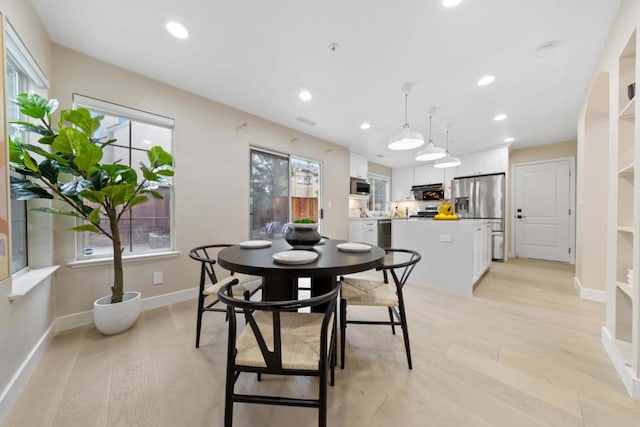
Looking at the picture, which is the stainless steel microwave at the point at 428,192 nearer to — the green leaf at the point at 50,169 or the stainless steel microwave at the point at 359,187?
the stainless steel microwave at the point at 359,187

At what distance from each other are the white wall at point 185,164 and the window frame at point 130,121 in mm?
48

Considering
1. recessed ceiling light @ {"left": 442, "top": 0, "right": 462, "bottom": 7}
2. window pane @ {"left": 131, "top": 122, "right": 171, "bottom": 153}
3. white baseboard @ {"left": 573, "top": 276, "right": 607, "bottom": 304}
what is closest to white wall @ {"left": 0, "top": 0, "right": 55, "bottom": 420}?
window pane @ {"left": 131, "top": 122, "right": 171, "bottom": 153}

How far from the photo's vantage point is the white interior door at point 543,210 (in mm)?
4648

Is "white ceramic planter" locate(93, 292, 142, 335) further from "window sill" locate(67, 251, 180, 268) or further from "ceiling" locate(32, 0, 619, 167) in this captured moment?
"ceiling" locate(32, 0, 619, 167)

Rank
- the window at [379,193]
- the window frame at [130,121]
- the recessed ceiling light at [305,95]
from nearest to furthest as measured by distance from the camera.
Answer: the window frame at [130,121] → the recessed ceiling light at [305,95] → the window at [379,193]

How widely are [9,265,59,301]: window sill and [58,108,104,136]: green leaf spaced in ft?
3.45

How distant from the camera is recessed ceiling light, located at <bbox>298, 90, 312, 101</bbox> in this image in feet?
8.91

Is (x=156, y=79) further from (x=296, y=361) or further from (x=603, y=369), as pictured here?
(x=603, y=369)

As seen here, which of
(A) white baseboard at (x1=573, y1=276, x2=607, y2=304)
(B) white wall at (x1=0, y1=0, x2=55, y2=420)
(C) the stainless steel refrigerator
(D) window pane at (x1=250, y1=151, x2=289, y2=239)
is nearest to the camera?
(B) white wall at (x1=0, y1=0, x2=55, y2=420)

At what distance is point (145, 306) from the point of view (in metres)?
2.37

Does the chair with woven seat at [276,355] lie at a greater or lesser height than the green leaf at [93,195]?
lesser

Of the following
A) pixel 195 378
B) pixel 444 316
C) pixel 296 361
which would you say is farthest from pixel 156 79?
pixel 444 316

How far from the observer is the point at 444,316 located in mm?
2264

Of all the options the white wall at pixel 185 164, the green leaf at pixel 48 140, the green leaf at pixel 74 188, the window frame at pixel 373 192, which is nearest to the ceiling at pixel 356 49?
the white wall at pixel 185 164
